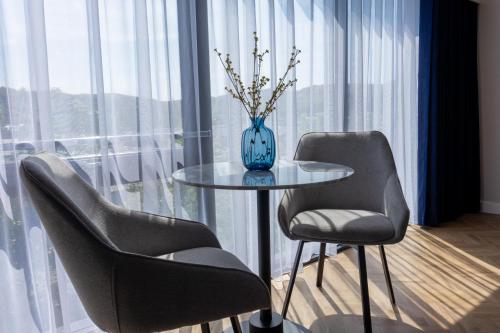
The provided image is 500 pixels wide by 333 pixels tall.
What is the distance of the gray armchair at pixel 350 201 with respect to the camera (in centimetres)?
195

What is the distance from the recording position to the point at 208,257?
59.8 inches

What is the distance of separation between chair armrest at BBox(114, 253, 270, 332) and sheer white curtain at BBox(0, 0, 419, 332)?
811mm

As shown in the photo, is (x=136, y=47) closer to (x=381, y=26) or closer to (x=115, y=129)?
(x=115, y=129)

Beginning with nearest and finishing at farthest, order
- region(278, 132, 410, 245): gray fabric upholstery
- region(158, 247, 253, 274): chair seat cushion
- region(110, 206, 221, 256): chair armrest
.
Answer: region(158, 247, 253, 274): chair seat cushion, region(110, 206, 221, 256): chair armrest, region(278, 132, 410, 245): gray fabric upholstery

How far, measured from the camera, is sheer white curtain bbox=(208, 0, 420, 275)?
2.41 meters

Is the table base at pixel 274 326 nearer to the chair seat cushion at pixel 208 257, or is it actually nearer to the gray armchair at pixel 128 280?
the chair seat cushion at pixel 208 257

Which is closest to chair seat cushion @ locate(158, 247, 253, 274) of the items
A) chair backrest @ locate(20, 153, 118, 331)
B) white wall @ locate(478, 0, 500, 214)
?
chair backrest @ locate(20, 153, 118, 331)

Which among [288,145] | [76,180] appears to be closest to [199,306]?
[76,180]

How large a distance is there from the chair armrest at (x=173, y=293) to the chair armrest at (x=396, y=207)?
94cm

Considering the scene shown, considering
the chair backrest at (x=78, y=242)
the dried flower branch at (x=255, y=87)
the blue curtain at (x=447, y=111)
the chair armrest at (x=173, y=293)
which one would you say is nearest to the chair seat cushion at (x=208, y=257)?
the chair armrest at (x=173, y=293)

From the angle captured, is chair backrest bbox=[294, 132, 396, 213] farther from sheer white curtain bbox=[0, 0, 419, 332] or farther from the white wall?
the white wall

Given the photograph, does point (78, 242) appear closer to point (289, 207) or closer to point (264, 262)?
point (264, 262)

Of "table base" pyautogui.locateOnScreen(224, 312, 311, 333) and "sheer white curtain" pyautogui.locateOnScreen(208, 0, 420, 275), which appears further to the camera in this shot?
"sheer white curtain" pyautogui.locateOnScreen(208, 0, 420, 275)

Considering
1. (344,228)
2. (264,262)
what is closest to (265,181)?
(264,262)
